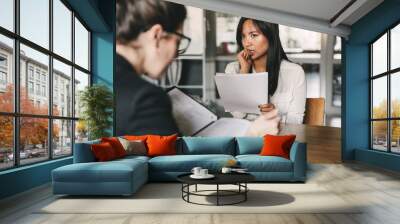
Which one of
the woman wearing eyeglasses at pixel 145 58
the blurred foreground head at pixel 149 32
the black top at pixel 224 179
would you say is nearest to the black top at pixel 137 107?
the woman wearing eyeglasses at pixel 145 58

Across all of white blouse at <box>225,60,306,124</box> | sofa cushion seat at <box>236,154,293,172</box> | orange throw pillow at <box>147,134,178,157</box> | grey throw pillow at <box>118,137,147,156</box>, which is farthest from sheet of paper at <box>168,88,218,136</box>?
sofa cushion seat at <box>236,154,293,172</box>

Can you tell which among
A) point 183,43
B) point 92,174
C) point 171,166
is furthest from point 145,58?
point 92,174

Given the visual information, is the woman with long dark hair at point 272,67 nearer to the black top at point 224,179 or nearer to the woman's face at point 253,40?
the woman's face at point 253,40

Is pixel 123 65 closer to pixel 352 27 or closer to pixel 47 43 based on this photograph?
pixel 47 43

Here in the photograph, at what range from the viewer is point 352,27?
9.27 meters

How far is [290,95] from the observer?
30.9 ft

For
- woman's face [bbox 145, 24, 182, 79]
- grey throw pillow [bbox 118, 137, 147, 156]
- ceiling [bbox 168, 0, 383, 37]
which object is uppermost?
ceiling [bbox 168, 0, 383, 37]

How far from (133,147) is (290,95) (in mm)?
4340

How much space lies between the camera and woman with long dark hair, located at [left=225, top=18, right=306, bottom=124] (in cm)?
941

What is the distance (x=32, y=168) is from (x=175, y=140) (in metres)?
2.46

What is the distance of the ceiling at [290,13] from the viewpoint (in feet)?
27.5

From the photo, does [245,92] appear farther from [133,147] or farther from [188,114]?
[133,147]

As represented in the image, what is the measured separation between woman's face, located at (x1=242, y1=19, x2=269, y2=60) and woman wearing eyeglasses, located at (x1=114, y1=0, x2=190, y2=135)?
141cm

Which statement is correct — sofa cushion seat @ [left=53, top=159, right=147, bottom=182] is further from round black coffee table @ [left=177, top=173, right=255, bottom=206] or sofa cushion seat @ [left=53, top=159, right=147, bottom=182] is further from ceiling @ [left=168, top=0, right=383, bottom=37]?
ceiling @ [left=168, top=0, right=383, bottom=37]
